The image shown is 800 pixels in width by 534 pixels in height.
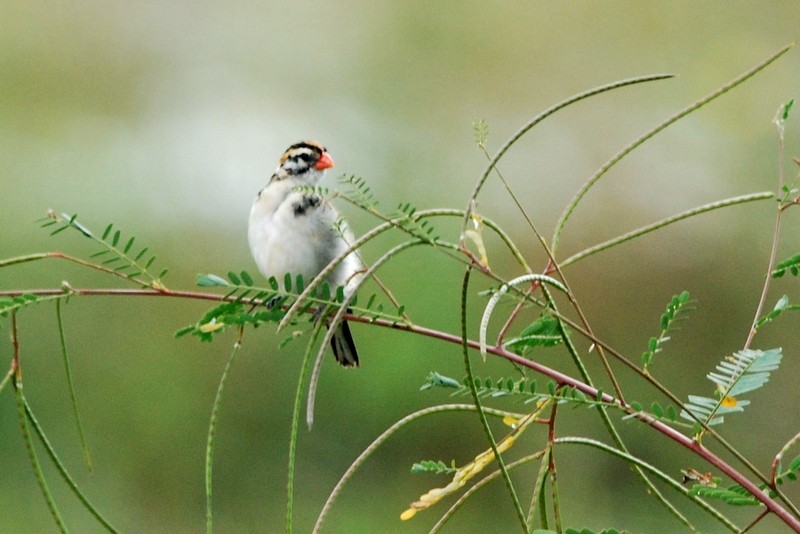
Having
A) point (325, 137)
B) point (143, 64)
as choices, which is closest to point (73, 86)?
point (143, 64)

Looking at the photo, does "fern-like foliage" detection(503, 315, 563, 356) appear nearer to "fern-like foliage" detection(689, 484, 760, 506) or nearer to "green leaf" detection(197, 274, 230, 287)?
"fern-like foliage" detection(689, 484, 760, 506)

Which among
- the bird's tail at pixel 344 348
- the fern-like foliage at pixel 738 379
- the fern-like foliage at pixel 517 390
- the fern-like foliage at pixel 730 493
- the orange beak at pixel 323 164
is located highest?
the orange beak at pixel 323 164

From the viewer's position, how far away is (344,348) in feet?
10.2

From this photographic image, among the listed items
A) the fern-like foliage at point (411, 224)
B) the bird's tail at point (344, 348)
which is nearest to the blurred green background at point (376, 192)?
the bird's tail at point (344, 348)

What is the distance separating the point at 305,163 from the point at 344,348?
1.85 ft

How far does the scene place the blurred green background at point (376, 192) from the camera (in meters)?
5.57

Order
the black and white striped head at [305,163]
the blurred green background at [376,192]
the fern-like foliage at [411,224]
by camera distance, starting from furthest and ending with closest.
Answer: the blurred green background at [376,192] → the black and white striped head at [305,163] → the fern-like foliage at [411,224]

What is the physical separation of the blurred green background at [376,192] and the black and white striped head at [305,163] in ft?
6.73

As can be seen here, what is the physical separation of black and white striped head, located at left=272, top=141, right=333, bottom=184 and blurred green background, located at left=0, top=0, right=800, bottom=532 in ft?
6.73

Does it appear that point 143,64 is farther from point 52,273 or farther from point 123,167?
point 52,273

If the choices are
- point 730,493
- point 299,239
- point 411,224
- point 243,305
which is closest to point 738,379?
point 730,493

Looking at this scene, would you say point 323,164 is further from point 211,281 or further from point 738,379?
point 738,379

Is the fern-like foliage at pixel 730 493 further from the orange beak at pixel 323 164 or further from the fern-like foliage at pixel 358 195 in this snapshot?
the orange beak at pixel 323 164

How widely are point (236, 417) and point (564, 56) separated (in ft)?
14.7
